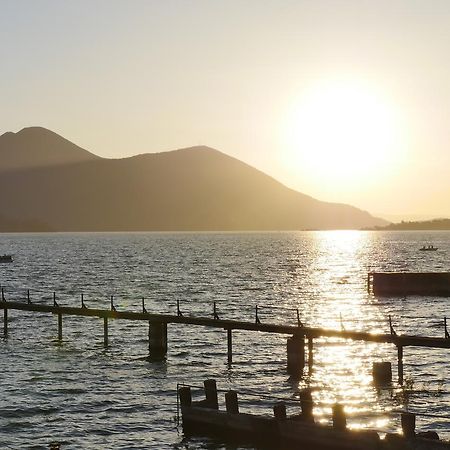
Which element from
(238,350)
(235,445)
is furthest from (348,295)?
(235,445)

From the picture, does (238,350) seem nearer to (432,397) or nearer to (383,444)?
(432,397)

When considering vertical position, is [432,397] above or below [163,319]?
below

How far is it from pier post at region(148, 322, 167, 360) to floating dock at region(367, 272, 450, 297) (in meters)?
65.4

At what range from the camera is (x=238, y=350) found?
6131 cm

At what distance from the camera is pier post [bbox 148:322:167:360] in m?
56.1

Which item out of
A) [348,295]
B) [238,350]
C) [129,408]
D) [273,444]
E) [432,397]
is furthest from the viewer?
[348,295]

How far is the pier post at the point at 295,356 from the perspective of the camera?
49.4 metres

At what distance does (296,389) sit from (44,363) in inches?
769

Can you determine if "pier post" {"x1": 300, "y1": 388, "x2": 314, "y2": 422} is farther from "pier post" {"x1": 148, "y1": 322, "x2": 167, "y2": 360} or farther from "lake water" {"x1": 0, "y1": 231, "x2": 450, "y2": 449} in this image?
"pier post" {"x1": 148, "y1": 322, "x2": 167, "y2": 360}

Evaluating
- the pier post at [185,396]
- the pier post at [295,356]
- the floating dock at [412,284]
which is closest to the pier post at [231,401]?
the pier post at [185,396]

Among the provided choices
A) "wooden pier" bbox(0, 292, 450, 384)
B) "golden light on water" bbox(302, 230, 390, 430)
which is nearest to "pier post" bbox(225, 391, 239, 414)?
"golden light on water" bbox(302, 230, 390, 430)

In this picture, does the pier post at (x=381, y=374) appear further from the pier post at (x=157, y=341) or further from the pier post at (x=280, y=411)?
the pier post at (x=280, y=411)

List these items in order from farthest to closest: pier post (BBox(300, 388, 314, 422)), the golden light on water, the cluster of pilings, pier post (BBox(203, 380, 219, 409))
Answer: the golden light on water < pier post (BBox(203, 380, 219, 409)) < pier post (BBox(300, 388, 314, 422)) < the cluster of pilings

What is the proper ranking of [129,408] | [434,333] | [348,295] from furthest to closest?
[348,295], [434,333], [129,408]
